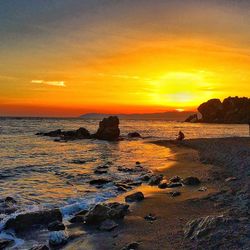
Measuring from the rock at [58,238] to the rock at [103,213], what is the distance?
1.44 metres

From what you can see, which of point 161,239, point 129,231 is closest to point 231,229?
point 161,239

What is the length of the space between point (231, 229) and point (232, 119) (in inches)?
6932

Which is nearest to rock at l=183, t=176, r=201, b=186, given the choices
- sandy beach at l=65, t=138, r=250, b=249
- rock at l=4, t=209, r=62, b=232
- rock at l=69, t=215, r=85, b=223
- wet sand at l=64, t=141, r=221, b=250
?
sandy beach at l=65, t=138, r=250, b=249

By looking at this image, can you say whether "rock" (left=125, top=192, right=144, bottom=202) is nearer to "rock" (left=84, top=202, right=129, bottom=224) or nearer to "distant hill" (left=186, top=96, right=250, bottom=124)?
"rock" (left=84, top=202, right=129, bottom=224)

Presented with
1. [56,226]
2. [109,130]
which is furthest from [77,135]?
[56,226]

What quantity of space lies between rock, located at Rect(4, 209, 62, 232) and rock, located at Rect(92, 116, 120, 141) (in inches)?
2055

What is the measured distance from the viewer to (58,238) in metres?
10.5

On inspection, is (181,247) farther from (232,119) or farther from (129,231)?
(232,119)

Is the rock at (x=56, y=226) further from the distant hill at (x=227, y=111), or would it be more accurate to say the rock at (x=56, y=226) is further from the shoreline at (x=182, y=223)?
the distant hill at (x=227, y=111)

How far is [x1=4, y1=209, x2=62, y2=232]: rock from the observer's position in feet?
38.8

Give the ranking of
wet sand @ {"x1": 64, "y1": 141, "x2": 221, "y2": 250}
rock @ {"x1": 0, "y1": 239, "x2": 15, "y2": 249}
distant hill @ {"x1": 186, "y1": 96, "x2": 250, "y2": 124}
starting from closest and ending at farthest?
1. wet sand @ {"x1": 64, "y1": 141, "x2": 221, "y2": 250}
2. rock @ {"x1": 0, "y1": 239, "x2": 15, "y2": 249}
3. distant hill @ {"x1": 186, "y1": 96, "x2": 250, "y2": 124}

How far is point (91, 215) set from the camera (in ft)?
39.5

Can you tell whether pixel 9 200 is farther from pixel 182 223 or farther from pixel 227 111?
pixel 227 111

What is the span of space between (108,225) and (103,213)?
0.75 meters
